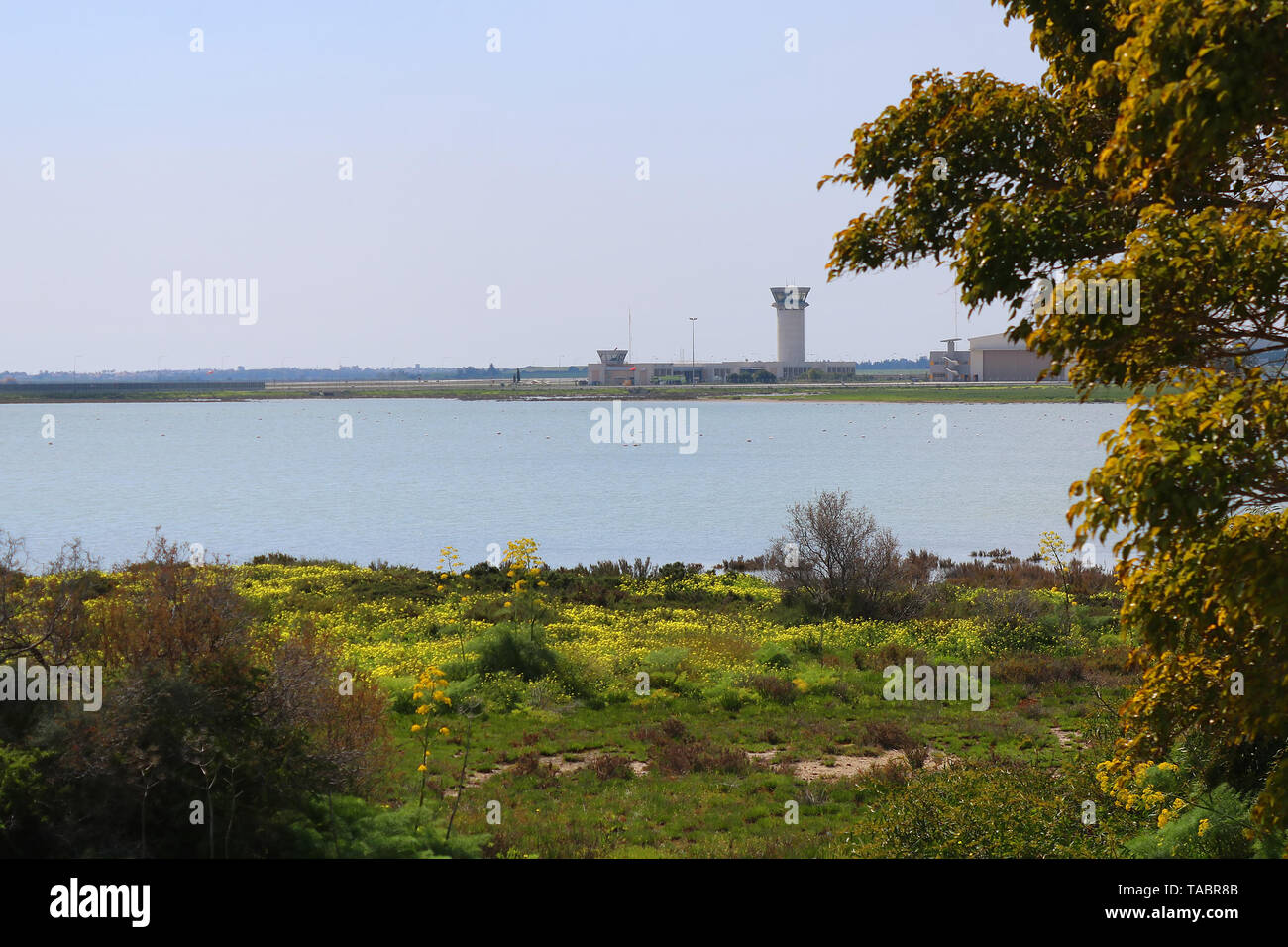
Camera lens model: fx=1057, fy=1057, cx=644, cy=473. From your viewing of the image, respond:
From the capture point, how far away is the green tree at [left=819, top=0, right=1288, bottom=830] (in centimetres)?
640

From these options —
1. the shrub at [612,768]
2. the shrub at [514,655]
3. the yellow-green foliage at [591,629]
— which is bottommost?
the yellow-green foliage at [591,629]

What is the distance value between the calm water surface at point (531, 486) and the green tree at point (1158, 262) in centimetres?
3449

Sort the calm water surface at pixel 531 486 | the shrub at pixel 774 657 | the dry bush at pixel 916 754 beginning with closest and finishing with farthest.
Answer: the dry bush at pixel 916 754 < the shrub at pixel 774 657 < the calm water surface at pixel 531 486

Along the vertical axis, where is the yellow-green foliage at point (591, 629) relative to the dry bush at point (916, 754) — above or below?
below

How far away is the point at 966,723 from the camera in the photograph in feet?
56.6

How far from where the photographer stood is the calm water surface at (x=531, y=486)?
5188 cm

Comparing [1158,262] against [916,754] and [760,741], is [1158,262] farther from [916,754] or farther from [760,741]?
[760,741]

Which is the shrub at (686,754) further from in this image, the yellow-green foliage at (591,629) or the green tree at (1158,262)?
the green tree at (1158,262)

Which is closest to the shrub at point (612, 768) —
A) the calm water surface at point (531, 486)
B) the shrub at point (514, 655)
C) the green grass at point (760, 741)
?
the green grass at point (760, 741)

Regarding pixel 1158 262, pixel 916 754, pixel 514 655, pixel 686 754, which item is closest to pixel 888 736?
pixel 916 754

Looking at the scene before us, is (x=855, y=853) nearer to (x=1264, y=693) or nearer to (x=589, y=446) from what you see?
(x=1264, y=693)

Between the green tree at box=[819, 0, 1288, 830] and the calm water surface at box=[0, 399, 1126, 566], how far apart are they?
34.5 meters

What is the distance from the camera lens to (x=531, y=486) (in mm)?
77062

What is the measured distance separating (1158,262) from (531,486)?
7097 cm
